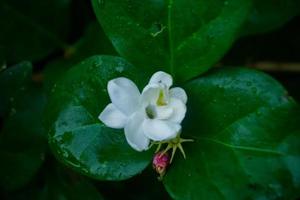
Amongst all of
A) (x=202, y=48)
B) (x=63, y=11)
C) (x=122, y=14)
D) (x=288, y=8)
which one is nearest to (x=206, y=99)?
(x=202, y=48)

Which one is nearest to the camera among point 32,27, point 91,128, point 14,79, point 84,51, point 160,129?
point 160,129

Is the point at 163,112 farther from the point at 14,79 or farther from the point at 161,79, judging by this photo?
the point at 14,79

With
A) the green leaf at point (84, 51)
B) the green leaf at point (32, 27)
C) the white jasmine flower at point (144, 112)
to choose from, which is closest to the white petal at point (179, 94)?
the white jasmine flower at point (144, 112)

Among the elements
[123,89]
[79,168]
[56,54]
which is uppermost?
[123,89]

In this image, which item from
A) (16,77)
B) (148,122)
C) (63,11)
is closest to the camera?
(148,122)

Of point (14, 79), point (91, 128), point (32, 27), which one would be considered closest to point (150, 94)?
point (91, 128)

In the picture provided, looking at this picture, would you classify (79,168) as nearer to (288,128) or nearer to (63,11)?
(288,128)

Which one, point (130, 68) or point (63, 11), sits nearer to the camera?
point (130, 68)
